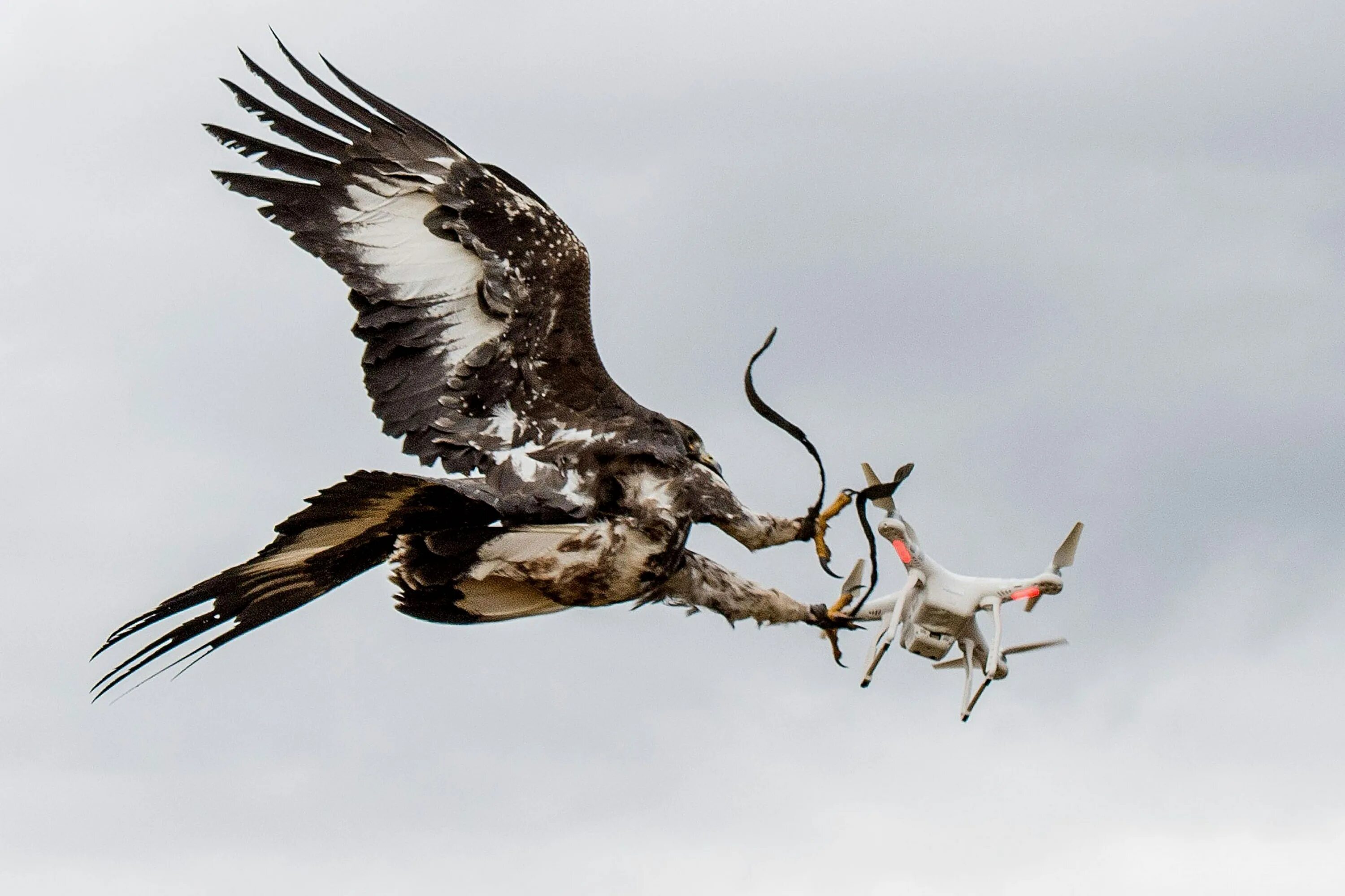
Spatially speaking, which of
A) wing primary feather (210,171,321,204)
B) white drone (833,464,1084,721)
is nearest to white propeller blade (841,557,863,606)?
white drone (833,464,1084,721)

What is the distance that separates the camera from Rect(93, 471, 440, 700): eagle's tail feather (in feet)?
40.8

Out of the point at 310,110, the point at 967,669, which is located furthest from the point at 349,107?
the point at 967,669

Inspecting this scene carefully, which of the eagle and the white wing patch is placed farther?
the white wing patch

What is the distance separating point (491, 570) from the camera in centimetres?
1330

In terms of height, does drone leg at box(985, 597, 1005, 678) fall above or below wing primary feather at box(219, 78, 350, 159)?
below

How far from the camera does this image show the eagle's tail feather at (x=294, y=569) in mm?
12430

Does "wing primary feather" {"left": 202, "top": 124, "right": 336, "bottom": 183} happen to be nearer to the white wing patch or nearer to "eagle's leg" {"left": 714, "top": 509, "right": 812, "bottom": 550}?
the white wing patch

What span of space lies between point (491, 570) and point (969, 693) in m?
2.91

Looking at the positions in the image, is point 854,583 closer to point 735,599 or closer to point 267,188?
point 735,599

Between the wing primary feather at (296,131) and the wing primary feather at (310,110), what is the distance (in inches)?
2.4

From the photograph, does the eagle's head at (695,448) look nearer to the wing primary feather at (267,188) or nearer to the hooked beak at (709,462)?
the hooked beak at (709,462)

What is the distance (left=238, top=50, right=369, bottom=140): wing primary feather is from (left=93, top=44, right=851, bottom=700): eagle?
0.03ft

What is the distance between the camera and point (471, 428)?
47.1 ft

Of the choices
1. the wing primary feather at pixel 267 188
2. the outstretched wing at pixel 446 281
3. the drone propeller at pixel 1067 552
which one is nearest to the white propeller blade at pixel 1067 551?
the drone propeller at pixel 1067 552
